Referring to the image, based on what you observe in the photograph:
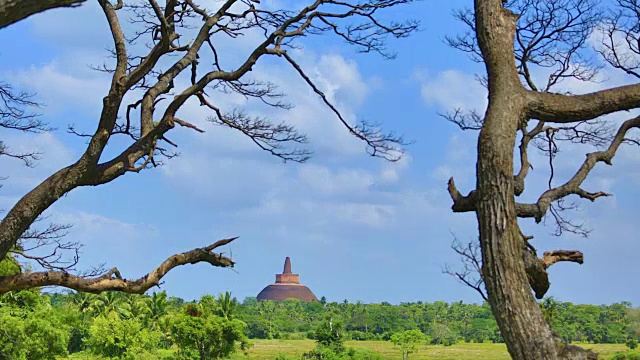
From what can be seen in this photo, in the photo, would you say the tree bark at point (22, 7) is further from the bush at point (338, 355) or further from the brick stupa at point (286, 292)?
the brick stupa at point (286, 292)

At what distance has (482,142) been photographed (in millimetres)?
4141

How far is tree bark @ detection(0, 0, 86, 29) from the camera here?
300cm

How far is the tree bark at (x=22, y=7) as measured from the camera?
2998 millimetres

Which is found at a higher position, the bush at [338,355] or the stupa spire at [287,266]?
the stupa spire at [287,266]

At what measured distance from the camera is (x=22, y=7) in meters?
3.04

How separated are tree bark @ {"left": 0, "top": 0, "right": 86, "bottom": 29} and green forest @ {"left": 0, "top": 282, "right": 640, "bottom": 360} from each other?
3.24 metres

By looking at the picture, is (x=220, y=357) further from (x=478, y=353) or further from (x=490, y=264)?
(x=490, y=264)

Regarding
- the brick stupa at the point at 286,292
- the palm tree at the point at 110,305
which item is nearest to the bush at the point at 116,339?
the palm tree at the point at 110,305

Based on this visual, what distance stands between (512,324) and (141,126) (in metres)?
4.04

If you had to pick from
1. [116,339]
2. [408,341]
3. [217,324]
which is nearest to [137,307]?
[217,324]

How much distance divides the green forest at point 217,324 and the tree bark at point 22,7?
10.6 feet

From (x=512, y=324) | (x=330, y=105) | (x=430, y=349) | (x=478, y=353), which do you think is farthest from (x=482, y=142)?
(x=430, y=349)

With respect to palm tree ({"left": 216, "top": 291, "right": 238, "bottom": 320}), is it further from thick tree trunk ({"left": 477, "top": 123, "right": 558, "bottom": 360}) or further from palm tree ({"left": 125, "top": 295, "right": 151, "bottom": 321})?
thick tree trunk ({"left": 477, "top": 123, "right": 558, "bottom": 360})

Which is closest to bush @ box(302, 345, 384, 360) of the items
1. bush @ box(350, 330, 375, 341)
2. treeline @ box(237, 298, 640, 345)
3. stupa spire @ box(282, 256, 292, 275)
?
treeline @ box(237, 298, 640, 345)
